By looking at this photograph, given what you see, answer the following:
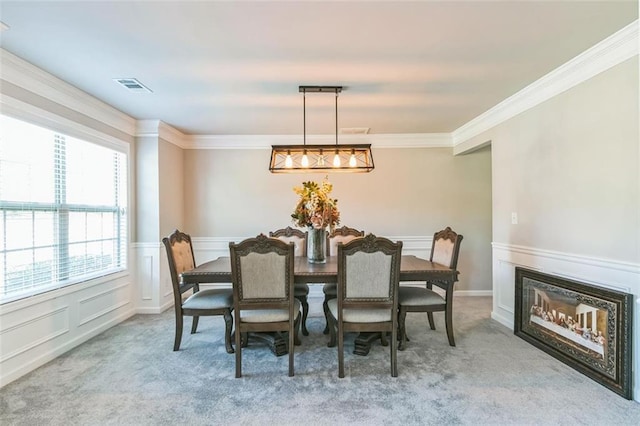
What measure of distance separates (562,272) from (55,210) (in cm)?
463

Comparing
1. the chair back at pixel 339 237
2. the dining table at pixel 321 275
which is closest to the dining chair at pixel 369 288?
the dining table at pixel 321 275

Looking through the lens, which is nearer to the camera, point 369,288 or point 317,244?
point 369,288

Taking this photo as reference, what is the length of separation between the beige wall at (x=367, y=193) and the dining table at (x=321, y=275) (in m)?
1.81

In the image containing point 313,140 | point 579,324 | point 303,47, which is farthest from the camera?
point 313,140

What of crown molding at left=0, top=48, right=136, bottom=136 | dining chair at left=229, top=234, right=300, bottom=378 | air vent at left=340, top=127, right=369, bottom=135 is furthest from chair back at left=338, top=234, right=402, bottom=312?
crown molding at left=0, top=48, right=136, bottom=136

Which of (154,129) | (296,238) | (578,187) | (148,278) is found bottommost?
(148,278)

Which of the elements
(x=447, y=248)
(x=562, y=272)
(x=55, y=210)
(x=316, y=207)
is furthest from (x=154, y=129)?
(x=562, y=272)

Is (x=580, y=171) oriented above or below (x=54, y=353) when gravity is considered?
above

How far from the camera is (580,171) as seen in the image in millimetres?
2457

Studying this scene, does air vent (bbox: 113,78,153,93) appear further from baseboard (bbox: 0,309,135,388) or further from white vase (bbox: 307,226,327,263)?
baseboard (bbox: 0,309,135,388)

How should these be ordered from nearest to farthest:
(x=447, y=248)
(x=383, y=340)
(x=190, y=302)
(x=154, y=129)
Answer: (x=190, y=302)
(x=383, y=340)
(x=447, y=248)
(x=154, y=129)

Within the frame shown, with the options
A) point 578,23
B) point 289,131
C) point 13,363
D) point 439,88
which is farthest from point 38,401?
point 578,23

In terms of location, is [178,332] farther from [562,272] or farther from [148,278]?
[562,272]

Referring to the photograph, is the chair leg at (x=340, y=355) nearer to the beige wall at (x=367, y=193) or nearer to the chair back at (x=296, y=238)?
the chair back at (x=296, y=238)
